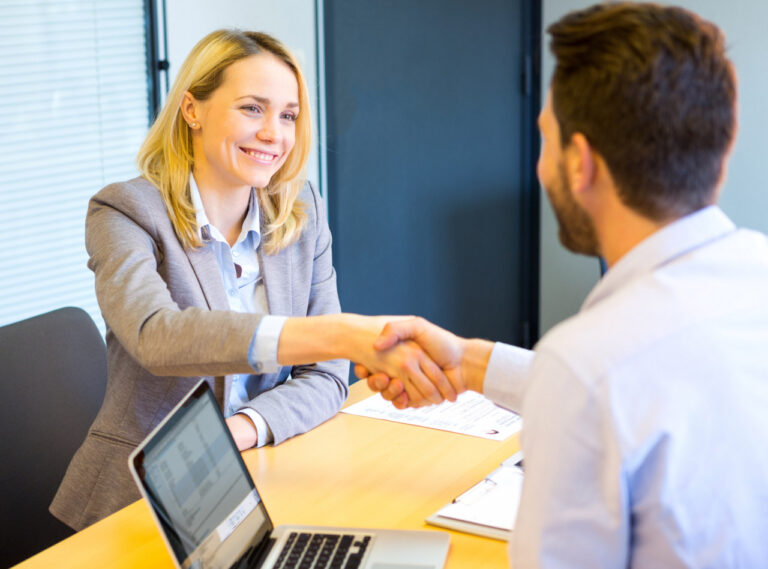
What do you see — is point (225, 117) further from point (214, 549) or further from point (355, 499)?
point (214, 549)

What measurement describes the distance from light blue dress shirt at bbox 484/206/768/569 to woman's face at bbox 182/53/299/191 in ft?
4.02

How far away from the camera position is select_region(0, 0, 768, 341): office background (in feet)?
8.55

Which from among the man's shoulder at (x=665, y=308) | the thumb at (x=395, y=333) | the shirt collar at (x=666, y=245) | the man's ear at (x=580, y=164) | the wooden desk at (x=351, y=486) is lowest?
the wooden desk at (x=351, y=486)

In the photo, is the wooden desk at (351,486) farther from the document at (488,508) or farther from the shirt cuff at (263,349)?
the shirt cuff at (263,349)

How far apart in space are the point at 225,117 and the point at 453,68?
2.25m

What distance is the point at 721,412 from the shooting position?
83 centimetres

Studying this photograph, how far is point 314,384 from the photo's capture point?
184 cm

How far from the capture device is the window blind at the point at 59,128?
2.54 m

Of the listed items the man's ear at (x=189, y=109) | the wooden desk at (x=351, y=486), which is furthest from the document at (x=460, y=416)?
the man's ear at (x=189, y=109)

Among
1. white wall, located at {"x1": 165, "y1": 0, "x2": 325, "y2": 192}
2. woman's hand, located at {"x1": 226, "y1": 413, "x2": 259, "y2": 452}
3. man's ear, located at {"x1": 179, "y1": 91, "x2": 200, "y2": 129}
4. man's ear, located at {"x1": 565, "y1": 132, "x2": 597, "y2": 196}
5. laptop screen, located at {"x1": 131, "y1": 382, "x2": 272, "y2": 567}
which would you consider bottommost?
woman's hand, located at {"x1": 226, "y1": 413, "x2": 259, "y2": 452}

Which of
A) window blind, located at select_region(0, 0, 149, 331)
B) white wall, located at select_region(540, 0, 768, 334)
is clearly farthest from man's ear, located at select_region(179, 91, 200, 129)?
white wall, located at select_region(540, 0, 768, 334)

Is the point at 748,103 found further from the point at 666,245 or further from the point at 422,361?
the point at 666,245

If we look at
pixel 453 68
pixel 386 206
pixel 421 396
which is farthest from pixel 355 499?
pixel 453 68

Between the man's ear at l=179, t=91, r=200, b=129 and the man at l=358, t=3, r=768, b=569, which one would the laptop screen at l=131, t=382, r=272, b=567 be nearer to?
the man at l=358, t=3, r=768, b=569
